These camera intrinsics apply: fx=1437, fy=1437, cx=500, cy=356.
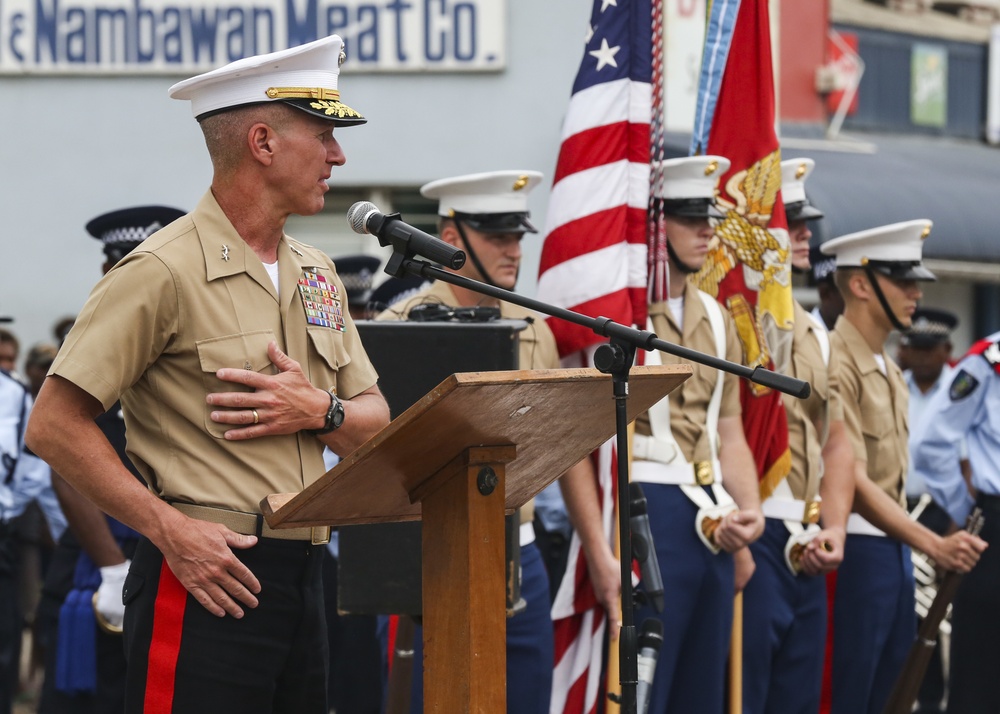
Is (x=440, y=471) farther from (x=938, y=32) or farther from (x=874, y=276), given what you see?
(x=938, y=32)

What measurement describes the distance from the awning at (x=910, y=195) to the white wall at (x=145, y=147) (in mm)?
1649

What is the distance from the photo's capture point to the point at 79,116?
397 inches

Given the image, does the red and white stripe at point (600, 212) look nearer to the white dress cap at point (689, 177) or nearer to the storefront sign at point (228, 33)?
the white dress cap at point (689, 177)

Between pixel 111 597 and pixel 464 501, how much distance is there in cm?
233

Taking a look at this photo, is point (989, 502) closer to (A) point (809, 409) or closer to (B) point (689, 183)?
(A) point (809, 409)

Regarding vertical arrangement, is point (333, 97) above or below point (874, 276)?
above

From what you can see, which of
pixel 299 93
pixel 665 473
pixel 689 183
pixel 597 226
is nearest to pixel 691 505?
pixel 665 473

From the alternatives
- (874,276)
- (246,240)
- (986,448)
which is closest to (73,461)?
(246,240)

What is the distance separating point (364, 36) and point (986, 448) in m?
5.53

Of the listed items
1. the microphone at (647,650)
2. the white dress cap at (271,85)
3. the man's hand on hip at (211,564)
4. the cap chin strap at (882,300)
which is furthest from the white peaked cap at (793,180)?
the man's hand on hip at (211,564)

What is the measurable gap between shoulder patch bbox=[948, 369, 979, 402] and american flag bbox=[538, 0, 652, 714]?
194 cm

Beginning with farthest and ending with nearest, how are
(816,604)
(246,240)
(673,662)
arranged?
(816,604)
(673,662)
(246,240)

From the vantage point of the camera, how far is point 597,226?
16.4 feet

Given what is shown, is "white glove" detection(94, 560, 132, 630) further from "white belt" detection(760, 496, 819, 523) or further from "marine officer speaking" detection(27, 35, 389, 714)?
"white belt" detection(760, 496, 819, 523)
